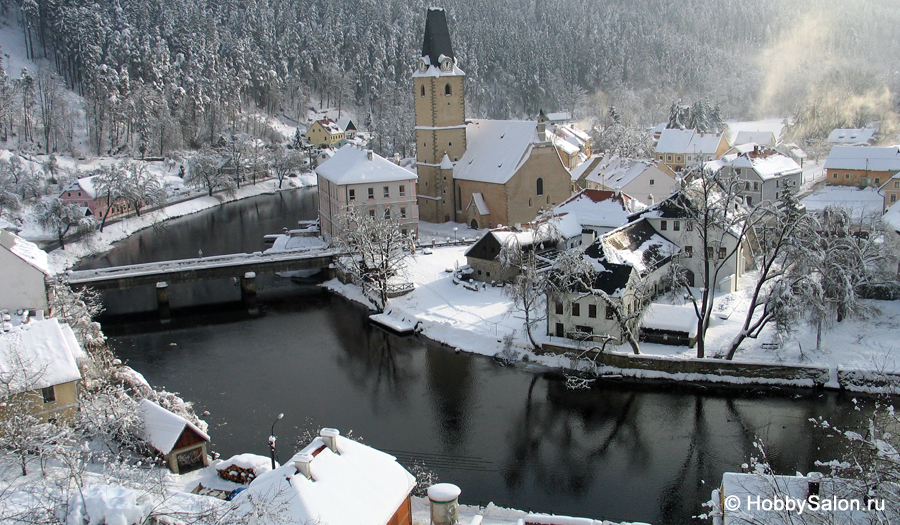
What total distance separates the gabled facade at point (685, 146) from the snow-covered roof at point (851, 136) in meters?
14.4

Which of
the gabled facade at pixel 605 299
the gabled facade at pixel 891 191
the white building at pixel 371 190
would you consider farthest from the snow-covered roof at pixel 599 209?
the gabled facade at pixel 891 191

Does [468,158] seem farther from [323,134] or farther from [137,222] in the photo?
[323,134]

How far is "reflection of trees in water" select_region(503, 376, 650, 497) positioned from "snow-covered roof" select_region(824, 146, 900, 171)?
46.4 metres

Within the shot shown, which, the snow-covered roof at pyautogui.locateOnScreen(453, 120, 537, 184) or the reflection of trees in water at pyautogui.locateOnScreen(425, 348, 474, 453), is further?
the snow-covered roof at pyautogui.locateOnScreen(453, 120, 537, 184)

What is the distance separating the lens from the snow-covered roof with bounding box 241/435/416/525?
55.9ft

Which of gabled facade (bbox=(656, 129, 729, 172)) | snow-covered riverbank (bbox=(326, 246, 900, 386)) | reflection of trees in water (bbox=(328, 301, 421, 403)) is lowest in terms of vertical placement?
reflection of trees in water (bbox=(328, 301, 421, 403))

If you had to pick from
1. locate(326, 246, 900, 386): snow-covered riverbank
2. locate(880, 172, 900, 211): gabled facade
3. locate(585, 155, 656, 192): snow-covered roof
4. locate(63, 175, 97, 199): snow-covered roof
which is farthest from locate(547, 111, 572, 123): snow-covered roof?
locate(326, 246, 900, 386): snow-covered riverbank

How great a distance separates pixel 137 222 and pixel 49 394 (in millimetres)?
46974

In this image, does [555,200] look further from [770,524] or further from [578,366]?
[770,524]

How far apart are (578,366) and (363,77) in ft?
359

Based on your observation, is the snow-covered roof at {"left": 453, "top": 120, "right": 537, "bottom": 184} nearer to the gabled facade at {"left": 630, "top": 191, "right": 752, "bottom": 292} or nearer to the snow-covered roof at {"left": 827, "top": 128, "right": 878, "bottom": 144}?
the gabled facade at {"left": 630, "top": 191, "right": 752, "bottom": 292}

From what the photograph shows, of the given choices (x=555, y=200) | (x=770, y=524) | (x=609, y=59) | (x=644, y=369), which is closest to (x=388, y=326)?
(x=644, y=369)

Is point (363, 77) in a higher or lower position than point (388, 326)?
higher

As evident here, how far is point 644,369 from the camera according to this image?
32.2m
